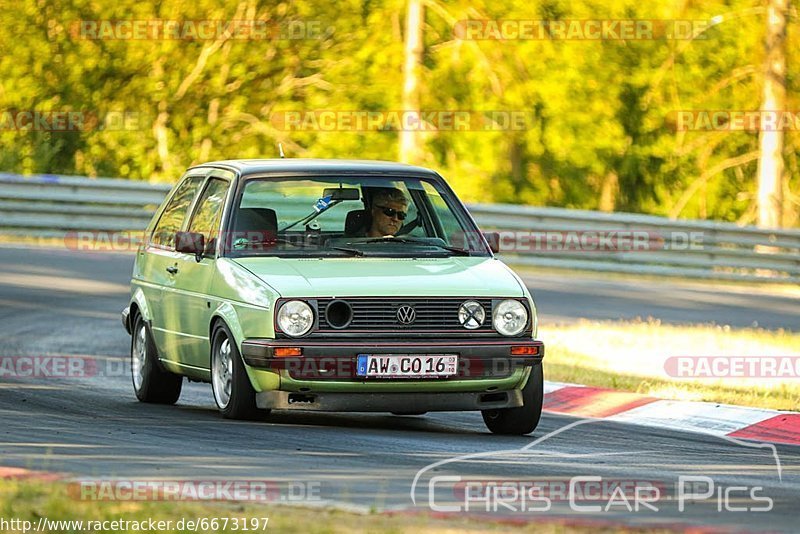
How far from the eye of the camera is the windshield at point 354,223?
34.4 feet

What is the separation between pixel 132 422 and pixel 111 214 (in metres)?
13.9

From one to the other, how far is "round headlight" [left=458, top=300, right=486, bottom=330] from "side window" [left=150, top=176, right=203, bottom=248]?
8.61ft

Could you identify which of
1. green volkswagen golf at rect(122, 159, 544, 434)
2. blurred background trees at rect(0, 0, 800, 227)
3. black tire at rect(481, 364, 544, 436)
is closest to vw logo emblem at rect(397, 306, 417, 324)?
green volkswagen golf at rect(122, 159, 544, 434)

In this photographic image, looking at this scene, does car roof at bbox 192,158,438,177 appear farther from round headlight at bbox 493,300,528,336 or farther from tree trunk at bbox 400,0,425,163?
tree trunk at bbox 400,0,425,163

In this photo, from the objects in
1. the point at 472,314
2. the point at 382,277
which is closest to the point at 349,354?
the point at 382,277

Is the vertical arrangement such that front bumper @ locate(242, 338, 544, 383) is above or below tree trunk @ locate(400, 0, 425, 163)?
below

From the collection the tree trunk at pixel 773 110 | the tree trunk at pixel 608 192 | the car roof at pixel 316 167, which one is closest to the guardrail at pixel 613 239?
the tree trunk at pixel 773 110

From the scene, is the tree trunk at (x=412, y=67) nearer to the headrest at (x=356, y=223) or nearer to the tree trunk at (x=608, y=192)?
the tree trunk at (x=608, y=192)

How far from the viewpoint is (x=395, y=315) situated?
31.4ft

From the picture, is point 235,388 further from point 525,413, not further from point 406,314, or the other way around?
point 525,413

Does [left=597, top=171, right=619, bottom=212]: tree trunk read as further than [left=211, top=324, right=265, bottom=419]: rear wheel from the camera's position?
Yes

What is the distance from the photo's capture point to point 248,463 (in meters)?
8.07

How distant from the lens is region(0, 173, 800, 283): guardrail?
23688 mm

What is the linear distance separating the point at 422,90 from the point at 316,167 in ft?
69.6
